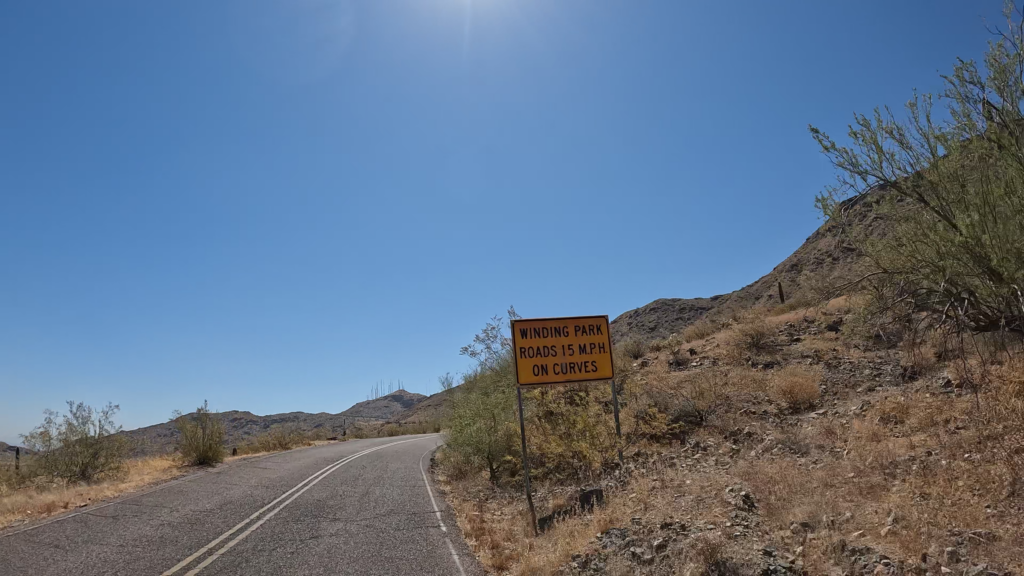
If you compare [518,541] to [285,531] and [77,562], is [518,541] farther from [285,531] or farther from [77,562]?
[77,562]

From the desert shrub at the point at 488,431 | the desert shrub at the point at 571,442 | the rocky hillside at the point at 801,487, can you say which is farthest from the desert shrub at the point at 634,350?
the desert shrub at the point at 571,442

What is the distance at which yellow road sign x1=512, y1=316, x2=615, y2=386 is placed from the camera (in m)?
9.09

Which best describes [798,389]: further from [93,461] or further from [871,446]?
[93,461]

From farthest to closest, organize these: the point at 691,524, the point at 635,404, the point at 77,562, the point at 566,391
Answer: the point at 566,391, the point at 635,404, the point at 77,562, the point at 691,524

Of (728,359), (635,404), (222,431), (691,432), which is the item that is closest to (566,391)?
(635,404)

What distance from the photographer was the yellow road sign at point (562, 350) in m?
9.09

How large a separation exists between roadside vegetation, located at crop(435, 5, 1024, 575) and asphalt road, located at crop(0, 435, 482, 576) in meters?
1.01

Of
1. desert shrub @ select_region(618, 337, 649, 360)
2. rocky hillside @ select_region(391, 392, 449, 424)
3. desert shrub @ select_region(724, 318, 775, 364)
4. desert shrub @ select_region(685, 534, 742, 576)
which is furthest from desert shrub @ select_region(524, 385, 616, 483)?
rocky hillside @ select_region(391, 392, 449, 424)

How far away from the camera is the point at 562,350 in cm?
934

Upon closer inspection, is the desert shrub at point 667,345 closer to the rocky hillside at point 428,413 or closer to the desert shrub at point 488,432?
the desert shrub at point 488,432

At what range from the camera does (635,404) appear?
14.4m

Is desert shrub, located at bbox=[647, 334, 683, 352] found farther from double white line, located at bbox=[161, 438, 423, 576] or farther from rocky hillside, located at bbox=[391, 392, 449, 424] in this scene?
rocky hillside, located at bbox=[391, 392, 449, 424]

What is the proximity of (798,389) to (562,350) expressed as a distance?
289 inches

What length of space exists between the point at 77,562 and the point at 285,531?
8.97ft
